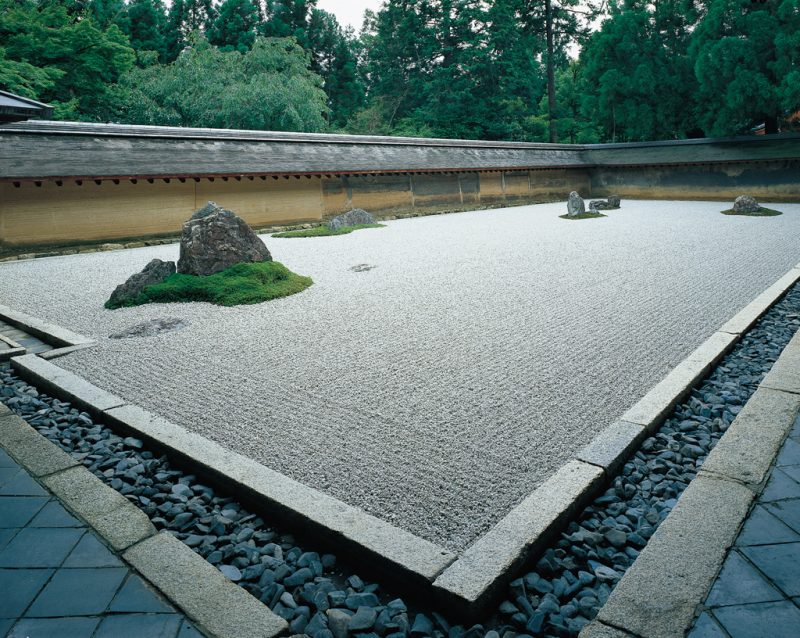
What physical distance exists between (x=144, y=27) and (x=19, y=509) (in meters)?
32.8

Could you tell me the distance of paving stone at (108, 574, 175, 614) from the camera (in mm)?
1682

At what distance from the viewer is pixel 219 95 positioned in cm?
2069

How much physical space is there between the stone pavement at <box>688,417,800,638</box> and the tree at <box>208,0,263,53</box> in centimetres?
3341

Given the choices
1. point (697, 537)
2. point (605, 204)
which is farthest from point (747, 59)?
point (697, 537)

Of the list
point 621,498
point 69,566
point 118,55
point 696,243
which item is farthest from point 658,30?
point 69,566

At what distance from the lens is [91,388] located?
3.47m

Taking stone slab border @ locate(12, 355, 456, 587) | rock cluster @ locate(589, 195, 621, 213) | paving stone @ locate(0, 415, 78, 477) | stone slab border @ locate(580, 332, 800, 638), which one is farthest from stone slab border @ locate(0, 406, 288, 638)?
rock cluster @ locate(589, 195, 621, 213)

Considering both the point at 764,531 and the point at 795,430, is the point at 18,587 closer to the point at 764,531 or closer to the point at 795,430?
the point at 764,531

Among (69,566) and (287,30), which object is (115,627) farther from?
(287,30)

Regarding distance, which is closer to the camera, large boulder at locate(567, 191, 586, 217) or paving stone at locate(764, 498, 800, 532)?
paving stone at locate(764, 498, 800, 532)

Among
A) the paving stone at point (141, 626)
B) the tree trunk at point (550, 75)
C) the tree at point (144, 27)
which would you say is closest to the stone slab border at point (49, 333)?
the paving stone at point (141, 626)

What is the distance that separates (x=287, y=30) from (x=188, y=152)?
2365 centimetres

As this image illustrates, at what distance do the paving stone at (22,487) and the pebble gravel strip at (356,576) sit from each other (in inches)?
10.2

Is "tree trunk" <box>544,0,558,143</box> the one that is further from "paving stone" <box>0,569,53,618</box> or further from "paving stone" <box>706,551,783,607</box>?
"paving stone" <box>0,569,53,618</box>
